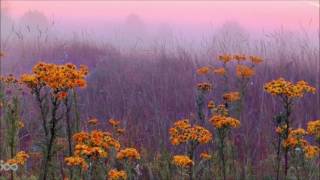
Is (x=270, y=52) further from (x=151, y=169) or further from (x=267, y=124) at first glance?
(x=151, y=169)

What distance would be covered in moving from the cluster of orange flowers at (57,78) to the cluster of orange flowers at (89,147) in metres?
0.31

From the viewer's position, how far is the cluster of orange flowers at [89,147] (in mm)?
2943

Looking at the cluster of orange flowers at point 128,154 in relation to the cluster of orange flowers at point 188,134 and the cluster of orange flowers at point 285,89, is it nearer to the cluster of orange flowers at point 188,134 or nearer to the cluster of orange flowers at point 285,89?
the cluster of orange flowers at point 188,134

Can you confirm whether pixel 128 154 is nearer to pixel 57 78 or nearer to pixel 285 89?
pixel 57 78

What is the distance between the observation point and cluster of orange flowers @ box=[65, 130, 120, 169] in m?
2.94

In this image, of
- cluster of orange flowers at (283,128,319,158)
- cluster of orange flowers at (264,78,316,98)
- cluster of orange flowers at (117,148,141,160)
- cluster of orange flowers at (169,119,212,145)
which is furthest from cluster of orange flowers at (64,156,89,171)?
cluster of orange flowers at (283,128,319,158)

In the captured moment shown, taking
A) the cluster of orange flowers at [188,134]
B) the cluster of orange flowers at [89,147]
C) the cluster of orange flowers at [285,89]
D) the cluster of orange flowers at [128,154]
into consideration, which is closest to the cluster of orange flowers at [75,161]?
the cluster of orange flowers at [89,147]

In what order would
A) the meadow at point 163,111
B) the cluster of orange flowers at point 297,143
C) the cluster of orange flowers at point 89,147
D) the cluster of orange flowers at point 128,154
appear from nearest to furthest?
the cluster of orange flowers at point 89,147, the cluster of orange flowers at point 128,154, the meadow at point 163,111, the cluster of orange flowers at point 297,143

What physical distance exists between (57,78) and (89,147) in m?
0.43

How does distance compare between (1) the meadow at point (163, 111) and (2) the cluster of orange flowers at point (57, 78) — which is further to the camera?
(1) the meadow at point (163, 111)

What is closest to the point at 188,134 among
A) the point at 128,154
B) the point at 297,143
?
the point at 128,154

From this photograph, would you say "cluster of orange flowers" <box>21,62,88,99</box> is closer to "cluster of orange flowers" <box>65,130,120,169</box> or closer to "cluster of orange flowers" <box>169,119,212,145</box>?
"cluster of orange flowers" <box>65,130,120,169</box>

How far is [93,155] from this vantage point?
3.00 m

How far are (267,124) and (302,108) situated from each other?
894 millimetres
